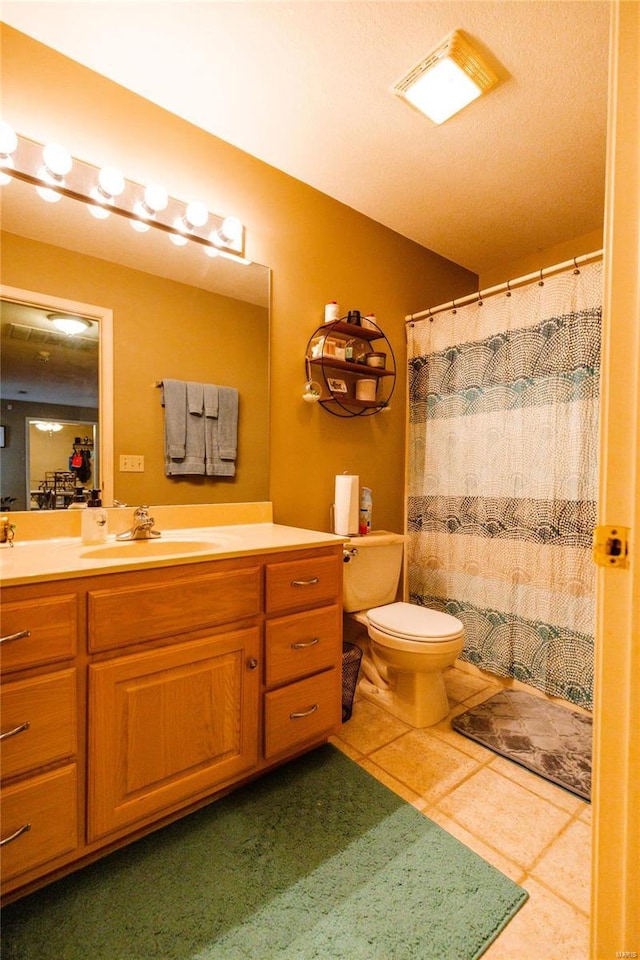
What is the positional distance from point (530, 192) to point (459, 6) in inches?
39.7

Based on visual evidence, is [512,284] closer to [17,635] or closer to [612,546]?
[612,546]

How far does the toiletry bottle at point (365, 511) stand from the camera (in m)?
2.21

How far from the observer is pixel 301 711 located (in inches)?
57.2

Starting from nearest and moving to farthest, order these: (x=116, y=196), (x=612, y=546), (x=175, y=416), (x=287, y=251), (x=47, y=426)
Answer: (x=612, y=546) → (x=47, y=426) → (x=116, y=196) → (x=175, y=416) → (x=287, y=251)

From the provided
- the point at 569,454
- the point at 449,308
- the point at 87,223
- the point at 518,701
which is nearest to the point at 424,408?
the point at 449,308

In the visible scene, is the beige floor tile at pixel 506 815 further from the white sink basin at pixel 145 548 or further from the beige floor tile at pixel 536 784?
the white sink basin at pixel 145 548

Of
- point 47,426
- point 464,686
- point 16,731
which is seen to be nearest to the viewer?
point 16,731

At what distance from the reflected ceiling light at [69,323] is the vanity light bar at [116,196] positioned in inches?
15.1

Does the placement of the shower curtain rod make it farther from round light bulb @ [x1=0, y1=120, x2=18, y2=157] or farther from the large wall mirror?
round light bulb @ [x1=0, y1=120, x2=18, y2=157]

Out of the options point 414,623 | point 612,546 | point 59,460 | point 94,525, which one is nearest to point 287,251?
point 59,460

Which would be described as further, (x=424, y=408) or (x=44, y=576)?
(x=424, y=408)

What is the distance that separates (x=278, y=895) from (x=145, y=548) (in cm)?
101

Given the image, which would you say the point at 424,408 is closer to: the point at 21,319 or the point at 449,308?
the point at 449,308

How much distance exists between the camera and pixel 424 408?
2.48 meters
